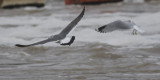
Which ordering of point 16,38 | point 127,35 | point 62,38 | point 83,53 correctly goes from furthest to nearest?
point 16,38 → point 127,35 → point 83,53 → point 62,38

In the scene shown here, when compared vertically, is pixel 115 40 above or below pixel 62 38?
below

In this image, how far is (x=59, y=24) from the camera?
44.4ft

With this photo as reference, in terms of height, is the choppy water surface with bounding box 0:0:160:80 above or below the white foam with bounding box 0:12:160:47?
above

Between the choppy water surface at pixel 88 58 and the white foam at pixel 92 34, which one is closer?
the choppy water surface at pixel 88 58

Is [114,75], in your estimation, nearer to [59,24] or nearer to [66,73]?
[66,73]

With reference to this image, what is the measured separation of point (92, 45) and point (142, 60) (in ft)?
5.88

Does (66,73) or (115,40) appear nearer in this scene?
(66,73)

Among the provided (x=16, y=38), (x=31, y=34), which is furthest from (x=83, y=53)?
(x=31, y=34)

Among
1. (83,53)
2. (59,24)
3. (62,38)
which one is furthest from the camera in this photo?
(59,24)

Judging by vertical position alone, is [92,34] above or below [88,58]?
below

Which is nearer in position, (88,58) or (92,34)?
(88,58)

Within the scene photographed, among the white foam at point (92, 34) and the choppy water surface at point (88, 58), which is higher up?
the choppy water surface at point (88, 58)

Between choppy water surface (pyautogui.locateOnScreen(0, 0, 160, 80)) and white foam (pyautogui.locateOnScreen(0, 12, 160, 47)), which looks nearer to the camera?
choppy water surface (pyautogui.locateOnScreen(0, 0, 160, 80))

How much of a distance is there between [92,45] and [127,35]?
1142 mm
